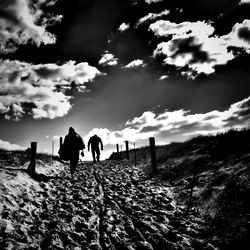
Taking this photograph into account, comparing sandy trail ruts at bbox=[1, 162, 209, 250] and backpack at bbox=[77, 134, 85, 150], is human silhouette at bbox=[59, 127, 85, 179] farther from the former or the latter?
sandy trail ruts at bbox=[1, 162, 209, 250]

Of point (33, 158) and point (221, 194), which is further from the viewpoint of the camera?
point (33, 158)

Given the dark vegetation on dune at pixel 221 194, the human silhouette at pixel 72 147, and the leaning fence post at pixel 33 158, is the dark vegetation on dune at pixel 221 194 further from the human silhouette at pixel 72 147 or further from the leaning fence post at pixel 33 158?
the leaning fence post at pixel 33 158

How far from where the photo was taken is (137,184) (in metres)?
9.03

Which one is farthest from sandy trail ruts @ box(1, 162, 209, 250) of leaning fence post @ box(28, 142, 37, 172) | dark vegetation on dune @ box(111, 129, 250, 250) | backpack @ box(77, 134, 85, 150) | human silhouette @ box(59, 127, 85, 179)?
backpack @ box(77, 134, 85, 150)

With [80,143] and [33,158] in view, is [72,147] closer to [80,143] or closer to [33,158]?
[80,143]

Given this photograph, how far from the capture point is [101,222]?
4988 millimetres

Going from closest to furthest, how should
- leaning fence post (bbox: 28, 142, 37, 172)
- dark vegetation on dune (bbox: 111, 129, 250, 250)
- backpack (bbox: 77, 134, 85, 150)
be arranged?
dark vegetation on dune (bbox: 111, 129, 250, 250) → leaning fence post (bbox: 28, 142, 37, 172) → backpack (bbox: 77, 134, 85, 150)

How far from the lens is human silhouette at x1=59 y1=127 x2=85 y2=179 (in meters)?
11.1

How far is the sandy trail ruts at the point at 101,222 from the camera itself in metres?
3.97

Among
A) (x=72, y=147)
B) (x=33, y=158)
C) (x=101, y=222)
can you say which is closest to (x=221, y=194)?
(x=101, y=222)

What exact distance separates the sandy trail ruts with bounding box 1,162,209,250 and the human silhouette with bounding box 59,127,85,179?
11.0 feet

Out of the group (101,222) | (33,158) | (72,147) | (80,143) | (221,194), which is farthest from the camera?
(80,143)

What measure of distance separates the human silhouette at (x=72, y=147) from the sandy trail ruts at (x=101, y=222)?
11.0 feet

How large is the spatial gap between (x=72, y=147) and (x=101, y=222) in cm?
673
